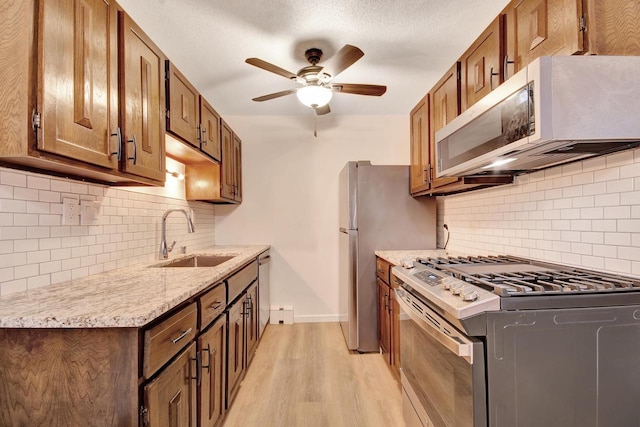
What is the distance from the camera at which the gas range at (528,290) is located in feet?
3.31

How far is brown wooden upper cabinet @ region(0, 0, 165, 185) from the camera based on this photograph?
3.07ft

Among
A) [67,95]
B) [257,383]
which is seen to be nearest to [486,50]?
[67,95]

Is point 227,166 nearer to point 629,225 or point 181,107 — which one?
point 181,107

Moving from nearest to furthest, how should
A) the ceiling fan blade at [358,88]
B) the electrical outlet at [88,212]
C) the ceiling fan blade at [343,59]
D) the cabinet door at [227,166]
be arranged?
the electrical outlet at [88,212] → the ceiling fan blade at [343,59] → the ceiling fan blade at [358,88] → the cabinet door at [227,166]

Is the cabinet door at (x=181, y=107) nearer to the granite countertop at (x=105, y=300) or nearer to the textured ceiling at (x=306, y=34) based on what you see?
the textured ceiling at (x=306, y=34)

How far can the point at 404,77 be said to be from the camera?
2627mm

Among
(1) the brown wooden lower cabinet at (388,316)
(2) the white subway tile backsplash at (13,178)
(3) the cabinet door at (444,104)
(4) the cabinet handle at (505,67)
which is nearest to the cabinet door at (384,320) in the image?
(1) the brown wooden lower cabinet at (388,316)

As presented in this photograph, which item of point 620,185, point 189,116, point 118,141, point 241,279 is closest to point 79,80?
point 118,141

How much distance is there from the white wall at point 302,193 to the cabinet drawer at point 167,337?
2.27m

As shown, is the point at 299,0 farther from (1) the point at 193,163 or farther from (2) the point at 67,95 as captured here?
(1) the point at 193,163

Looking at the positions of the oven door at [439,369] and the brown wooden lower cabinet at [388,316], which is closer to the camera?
the oven door at [439,369]

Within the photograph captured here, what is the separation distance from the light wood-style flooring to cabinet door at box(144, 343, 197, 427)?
29.6 inches

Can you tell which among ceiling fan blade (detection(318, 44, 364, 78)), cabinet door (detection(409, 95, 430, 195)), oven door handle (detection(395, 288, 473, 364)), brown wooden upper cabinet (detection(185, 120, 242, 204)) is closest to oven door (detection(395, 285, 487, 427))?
oven door handle (detection(395, 288, 473, 364))

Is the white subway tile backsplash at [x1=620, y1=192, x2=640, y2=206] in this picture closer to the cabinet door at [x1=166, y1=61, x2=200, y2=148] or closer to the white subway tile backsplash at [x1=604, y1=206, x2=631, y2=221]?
the white subway tile backsplash at [x1=604, y1=206, x2=631, y2=221]
